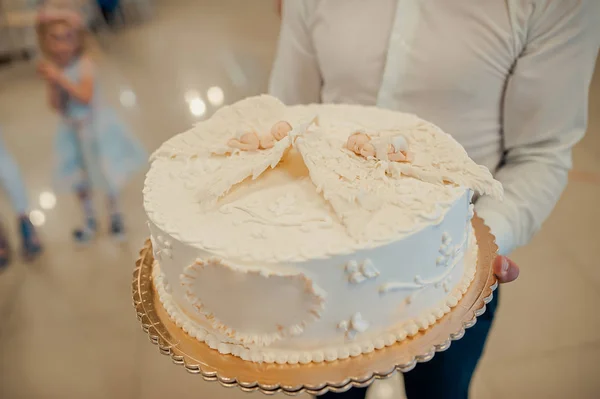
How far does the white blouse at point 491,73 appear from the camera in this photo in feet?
3.59

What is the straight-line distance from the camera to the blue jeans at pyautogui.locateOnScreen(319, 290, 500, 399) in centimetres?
120

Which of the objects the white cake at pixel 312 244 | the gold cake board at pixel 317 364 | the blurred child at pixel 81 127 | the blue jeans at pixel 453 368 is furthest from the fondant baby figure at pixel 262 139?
the blurred child at pixel 81 127

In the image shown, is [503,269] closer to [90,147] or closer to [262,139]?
[262,139]

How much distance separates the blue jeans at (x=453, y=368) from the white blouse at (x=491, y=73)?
0.66 ft

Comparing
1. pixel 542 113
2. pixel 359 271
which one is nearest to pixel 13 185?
pixel 359 271

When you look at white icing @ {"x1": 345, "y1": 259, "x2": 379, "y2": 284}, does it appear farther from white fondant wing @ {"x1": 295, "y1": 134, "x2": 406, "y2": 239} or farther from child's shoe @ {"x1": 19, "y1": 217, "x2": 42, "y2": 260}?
child's shoe @ {"x1": 19, "y1": 217, "x2": 42, "y2": 260}

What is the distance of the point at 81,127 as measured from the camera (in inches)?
97.0

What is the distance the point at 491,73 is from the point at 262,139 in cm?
53

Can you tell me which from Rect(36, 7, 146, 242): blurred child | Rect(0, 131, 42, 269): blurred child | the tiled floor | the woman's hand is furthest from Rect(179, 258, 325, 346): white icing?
Rect(0, 131, 42, 269): blurred child

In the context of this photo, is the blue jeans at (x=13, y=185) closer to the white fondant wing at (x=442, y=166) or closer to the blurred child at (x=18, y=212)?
the blurred child at (x=18, y=212)

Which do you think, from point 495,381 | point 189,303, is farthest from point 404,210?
point 495,381

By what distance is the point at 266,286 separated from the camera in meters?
0.84

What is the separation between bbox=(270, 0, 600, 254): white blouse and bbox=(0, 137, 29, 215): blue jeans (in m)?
1.96

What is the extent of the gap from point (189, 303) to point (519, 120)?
0.82 m
